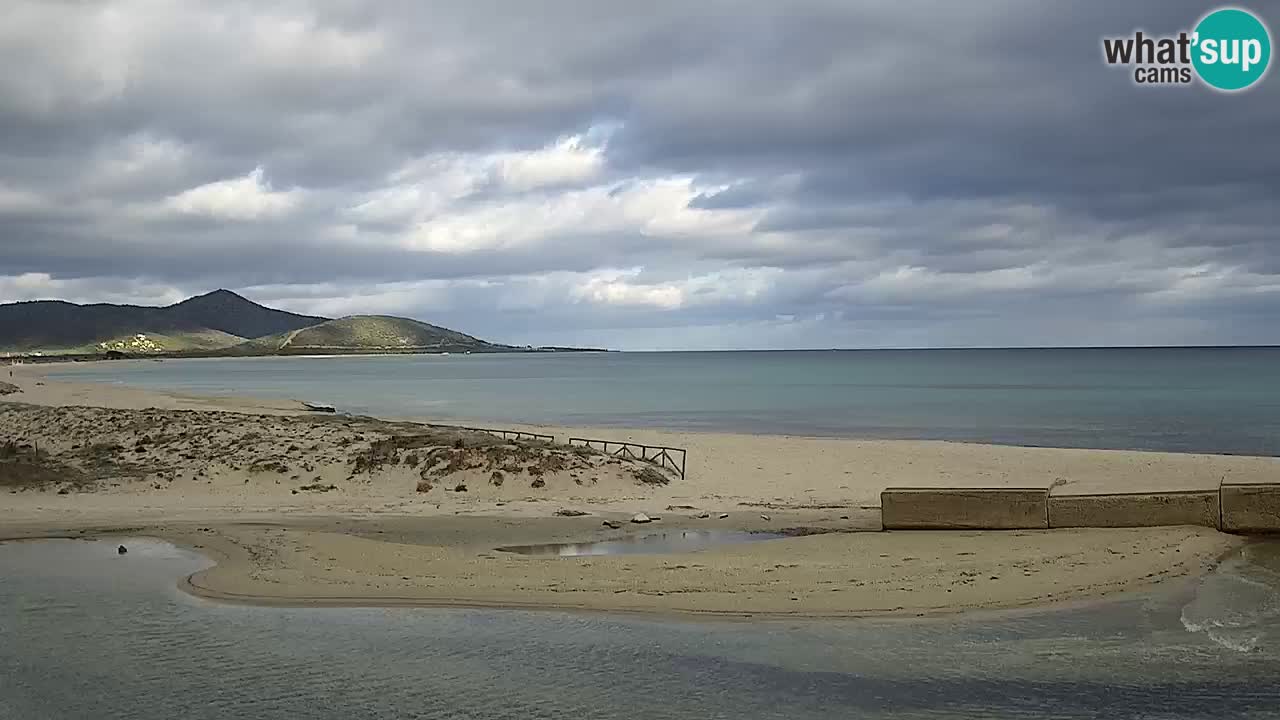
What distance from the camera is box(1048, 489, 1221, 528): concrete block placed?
15.8 m

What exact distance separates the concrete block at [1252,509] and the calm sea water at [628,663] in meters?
2.98

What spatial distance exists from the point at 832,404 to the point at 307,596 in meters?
61.3

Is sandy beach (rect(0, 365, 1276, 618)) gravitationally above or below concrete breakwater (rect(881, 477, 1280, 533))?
below

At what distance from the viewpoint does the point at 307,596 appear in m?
13.0

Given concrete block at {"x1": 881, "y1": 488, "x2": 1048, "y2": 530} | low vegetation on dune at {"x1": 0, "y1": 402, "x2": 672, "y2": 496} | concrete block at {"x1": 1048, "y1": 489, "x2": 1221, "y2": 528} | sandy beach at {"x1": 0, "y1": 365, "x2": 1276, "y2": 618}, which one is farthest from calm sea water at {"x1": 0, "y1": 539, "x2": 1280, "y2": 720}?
low vegetation on dune at {"x1": 0, "y1": 402, "x2": 672, "y2": 496}

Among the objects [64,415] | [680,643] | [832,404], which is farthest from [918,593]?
[832,404]

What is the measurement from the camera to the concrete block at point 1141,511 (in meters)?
15.8

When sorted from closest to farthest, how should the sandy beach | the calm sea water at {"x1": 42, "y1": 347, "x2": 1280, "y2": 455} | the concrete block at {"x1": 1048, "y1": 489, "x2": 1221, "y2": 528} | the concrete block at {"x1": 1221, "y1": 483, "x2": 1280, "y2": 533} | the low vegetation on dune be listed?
the sandy beach
the concrete block at {"x1": 1221, "y1": 483, "x2": 1280, "y2": 533}
the concrete block at {"x1": 1048, "y1": 489, "x2": 1221, "y2": 528}
the low vegetation on dune
the calm sea water at {"x1": 42, "y1": 347, "x2": 1280, "y2": 455}

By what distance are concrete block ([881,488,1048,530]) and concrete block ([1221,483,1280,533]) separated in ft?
8.23

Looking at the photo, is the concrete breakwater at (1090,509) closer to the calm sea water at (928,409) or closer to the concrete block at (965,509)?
the concrete block at (965,509)

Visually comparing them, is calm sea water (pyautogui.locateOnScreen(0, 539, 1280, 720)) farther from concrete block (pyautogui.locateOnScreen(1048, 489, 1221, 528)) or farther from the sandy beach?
concrete block (pyautogui.locateOnScreen(1048, 489, 1221, 528))

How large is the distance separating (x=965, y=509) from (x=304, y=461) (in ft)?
48.9

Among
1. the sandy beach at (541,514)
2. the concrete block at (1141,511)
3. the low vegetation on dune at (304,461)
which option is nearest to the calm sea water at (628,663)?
the sandy beach at (541,514)

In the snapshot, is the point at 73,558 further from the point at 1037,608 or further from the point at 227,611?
the point at 1037,608
